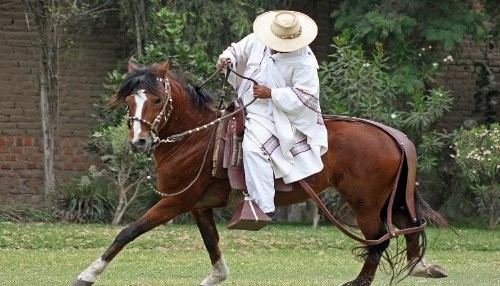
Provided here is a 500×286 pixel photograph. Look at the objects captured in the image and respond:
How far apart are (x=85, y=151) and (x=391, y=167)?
9160mm

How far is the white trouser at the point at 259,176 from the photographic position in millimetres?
8930

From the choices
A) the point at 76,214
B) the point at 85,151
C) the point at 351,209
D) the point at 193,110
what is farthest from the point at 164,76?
the point at 85,151

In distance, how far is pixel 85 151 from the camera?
58.7 feet

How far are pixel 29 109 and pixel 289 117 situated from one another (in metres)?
9.57

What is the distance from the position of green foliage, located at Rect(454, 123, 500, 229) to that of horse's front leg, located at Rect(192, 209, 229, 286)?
8131mm

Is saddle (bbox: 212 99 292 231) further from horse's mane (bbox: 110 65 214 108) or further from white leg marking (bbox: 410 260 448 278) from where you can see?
white leg marking (bbox: 410 260 448 278)

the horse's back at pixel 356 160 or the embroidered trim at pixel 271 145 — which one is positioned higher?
the embroidered trim at pixel 271 145

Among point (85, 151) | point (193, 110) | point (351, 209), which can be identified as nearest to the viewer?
point (193, 110)

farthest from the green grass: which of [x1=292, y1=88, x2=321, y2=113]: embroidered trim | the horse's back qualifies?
[x1=292, y1=88, x2=321, y2=113]: embroidered trim

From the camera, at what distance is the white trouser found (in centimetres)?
893

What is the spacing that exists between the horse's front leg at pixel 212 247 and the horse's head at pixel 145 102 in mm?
1025

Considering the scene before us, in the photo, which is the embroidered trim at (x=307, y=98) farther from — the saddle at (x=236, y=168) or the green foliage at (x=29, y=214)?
the green foliage at (x=29, y=214)

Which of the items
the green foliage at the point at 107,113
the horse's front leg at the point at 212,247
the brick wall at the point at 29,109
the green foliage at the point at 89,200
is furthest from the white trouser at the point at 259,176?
the brick wall at the point at 29,109

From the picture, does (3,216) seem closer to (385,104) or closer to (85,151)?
(85,151)
